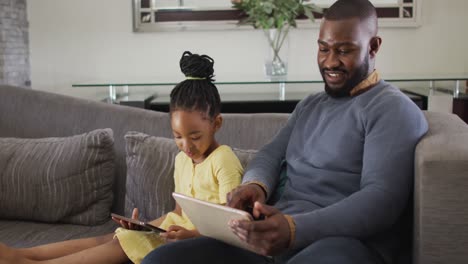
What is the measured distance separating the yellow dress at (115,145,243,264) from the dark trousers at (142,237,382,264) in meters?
0.20

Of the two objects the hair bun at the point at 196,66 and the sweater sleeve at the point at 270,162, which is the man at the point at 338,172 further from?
the hair bun at the point at 196,66

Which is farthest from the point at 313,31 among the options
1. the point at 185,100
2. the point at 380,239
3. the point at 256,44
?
the point at 380,239

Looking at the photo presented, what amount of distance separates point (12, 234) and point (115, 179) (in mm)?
393

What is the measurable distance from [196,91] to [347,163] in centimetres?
46

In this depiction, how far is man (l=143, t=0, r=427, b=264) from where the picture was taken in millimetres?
1223

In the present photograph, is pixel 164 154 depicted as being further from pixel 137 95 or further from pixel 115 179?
pixel 137 95

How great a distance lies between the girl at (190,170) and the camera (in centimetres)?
154

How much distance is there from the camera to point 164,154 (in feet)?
6.32

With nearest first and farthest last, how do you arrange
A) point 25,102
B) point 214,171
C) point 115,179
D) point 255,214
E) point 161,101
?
point 255,214, point 214,171, point 115,179, point 25,102, point 161,101

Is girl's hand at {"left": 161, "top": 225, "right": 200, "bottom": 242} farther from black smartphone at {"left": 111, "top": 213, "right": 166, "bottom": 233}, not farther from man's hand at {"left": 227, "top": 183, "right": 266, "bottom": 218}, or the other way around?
man's hand at {"left": 227, "top": 183, "right": 266, "bottom": 218}

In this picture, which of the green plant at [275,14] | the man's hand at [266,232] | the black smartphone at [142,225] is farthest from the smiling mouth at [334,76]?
the green plant at [275,14]

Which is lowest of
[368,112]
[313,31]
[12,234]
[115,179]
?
[12,234]

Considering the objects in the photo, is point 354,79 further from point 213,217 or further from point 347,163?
point 213,217

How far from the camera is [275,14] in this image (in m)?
3.16
